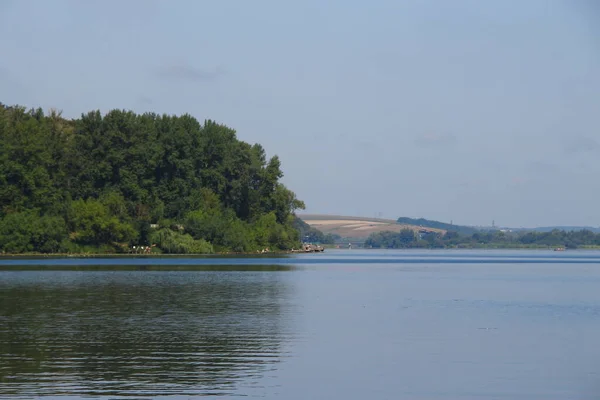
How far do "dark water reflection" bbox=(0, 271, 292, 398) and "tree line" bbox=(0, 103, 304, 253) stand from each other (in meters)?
62.6

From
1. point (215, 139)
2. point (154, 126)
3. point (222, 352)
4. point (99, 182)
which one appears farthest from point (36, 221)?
point (222, 352)

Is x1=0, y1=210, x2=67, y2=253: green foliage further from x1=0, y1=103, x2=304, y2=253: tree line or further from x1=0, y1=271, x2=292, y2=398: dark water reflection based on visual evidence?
x1=0, y1=271, x2=292, y2=398: dark water reflection

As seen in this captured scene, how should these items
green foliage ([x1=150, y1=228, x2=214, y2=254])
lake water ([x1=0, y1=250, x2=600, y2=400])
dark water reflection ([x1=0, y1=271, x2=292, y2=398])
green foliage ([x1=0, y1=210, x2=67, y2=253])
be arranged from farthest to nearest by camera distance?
green foliage ([x1=150, y1=228, x2=214, y2=254]), green foliage ([x1=0, y1=210, x2=67, y2=253]), dark water reflection ([x1=0, y1=271, x2=292, y2=398]), lake water ([x1=0, y1=250, x2=600, y2=400])

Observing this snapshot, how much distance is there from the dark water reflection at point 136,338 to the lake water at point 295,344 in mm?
60

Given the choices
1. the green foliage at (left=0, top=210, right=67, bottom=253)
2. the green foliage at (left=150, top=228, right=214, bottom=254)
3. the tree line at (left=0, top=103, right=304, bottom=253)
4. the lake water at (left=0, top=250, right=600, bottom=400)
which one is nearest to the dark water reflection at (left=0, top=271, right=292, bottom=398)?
the lake water at (left=0, top=250, right=600, bottom=400)

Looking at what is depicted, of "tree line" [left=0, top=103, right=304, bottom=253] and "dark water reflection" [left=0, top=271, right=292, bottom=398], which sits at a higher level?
"tree line" [left=0, top=103, right=304, bottom=253]

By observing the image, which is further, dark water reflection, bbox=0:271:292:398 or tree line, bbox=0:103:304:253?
tree line, bbox=0:103:304:253

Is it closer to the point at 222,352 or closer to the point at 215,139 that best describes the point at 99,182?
the point at 215,139

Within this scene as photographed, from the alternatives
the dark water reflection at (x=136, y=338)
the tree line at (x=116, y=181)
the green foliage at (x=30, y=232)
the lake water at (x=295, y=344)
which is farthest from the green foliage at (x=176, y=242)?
the lake water at (x=295, y=344)

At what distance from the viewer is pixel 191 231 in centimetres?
13562

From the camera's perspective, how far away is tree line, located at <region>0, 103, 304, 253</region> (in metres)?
118

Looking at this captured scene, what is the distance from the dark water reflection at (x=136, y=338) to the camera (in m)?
22.5

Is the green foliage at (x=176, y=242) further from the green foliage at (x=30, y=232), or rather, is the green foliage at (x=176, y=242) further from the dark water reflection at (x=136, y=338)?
the dark water reflection at (x=136, y=338)

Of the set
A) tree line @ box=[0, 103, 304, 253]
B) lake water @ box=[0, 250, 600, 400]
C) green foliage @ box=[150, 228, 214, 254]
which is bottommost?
lake water @ box=[0, 250, 600, 400]
